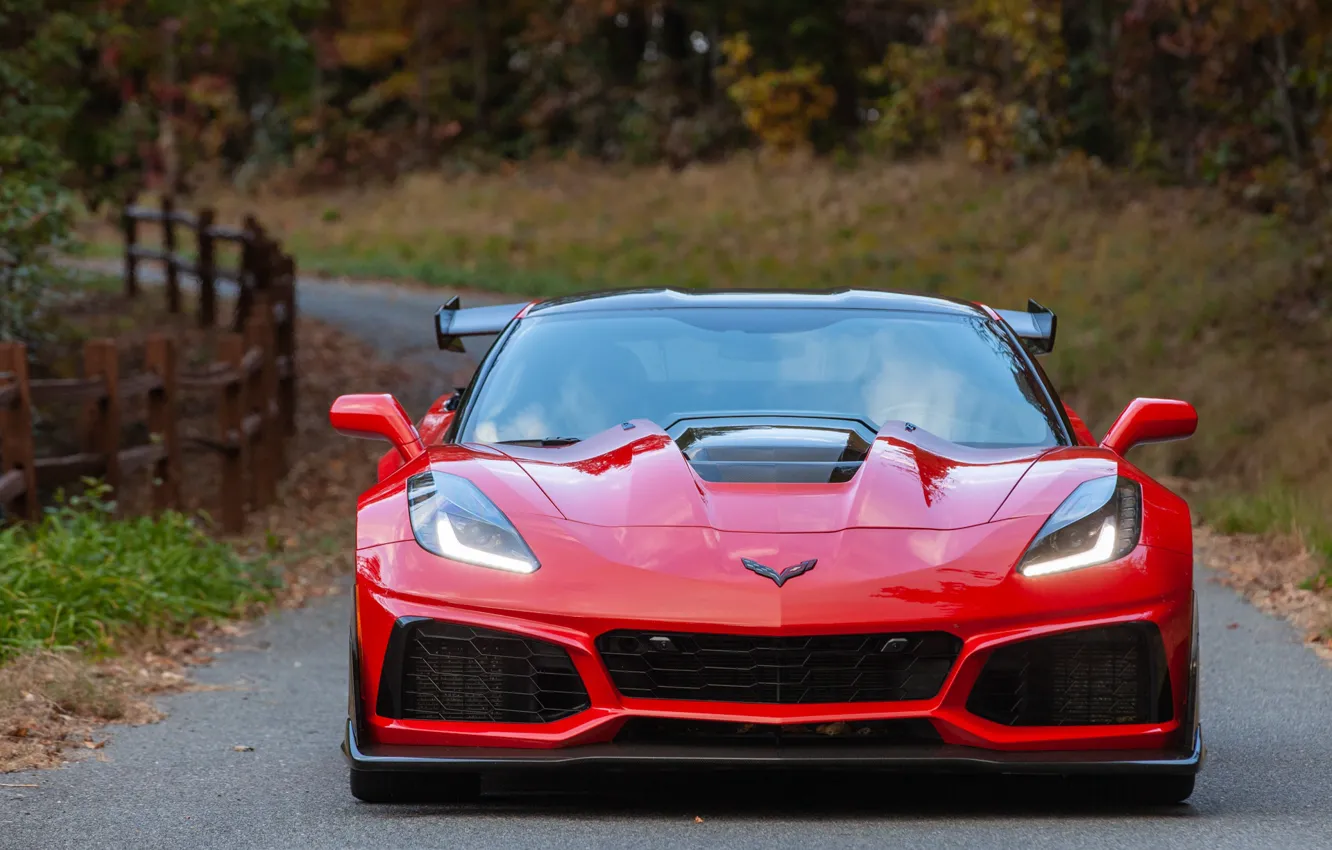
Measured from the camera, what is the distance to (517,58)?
4634 centimetres

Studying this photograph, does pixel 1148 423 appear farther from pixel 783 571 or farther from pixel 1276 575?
pixel 1276 575

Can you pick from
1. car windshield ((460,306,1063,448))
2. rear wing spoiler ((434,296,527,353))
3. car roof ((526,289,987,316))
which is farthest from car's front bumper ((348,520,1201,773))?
rear wing spoiler ((434,296,527,353))

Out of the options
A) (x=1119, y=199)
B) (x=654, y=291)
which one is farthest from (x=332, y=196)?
(x=654, y=291)

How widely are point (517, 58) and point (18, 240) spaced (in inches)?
1354

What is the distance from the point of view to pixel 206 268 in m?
19.6

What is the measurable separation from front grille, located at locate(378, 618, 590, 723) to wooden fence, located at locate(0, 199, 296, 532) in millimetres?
4458

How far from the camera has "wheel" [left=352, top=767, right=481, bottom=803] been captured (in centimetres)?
490

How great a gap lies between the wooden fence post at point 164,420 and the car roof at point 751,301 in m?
5.02

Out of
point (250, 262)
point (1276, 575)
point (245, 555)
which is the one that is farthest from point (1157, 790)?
point (250, 262)

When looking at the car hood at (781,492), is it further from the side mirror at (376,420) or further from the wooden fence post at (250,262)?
the wooden fence post at (250,262)

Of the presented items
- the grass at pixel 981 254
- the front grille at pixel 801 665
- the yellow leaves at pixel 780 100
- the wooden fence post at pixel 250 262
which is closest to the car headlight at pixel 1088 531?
the front grille at pixel 801 665

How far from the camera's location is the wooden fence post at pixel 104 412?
9922 millimetres

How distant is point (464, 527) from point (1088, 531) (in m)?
1.48

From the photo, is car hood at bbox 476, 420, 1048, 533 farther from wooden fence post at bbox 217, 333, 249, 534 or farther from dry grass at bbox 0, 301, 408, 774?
wooden fence post at bbox 217, 333, 249, 534
